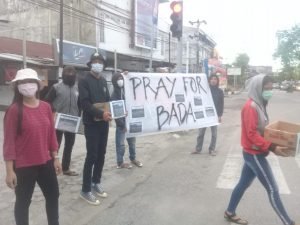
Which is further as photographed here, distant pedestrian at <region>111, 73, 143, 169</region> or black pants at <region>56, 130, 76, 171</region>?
distant pedestrian at <region>111, 73, 143, 169</region>

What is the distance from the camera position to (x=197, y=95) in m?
9.20

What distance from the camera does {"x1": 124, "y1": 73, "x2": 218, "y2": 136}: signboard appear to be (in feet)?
25.1

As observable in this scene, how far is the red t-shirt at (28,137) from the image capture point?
3768 millimetres

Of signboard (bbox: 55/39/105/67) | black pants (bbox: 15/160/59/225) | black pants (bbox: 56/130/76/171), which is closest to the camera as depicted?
black pants (bbox: 15/160/59/225)

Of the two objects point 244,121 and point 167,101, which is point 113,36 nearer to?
point 167,101

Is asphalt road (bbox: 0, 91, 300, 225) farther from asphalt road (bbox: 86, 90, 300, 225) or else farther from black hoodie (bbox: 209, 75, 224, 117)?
black hoodie (bbox: 209, 75, 224, 117)

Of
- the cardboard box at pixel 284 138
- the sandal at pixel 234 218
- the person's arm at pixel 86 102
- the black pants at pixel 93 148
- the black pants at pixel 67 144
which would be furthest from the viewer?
the black pants at pixel 67 144

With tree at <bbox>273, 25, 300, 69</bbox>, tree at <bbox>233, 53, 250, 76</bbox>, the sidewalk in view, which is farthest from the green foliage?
the sidewalk

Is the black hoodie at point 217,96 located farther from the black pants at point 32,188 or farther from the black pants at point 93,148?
the black pants at point 32,188

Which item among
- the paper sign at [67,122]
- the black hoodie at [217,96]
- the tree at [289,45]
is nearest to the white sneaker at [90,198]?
the paper sign at [67,122]

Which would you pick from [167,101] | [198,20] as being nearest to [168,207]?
[167,101]

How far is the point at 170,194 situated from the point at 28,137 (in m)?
2.96

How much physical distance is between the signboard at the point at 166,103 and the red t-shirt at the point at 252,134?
3127 mm

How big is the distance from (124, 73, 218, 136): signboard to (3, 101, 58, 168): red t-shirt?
3477 mm
